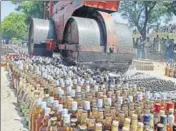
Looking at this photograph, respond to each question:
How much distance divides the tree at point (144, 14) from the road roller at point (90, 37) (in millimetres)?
19208

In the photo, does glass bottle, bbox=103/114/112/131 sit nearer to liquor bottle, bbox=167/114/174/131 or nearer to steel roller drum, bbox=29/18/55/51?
liquor bottle, bbox=167/114/174/131

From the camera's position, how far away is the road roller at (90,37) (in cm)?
618

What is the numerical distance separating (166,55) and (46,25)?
16.0 meters

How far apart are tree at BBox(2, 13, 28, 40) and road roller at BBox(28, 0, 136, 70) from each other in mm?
40047

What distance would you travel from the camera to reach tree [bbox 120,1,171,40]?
2659cm

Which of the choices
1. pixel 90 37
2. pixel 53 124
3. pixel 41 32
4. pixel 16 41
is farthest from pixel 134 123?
pixel 16 41

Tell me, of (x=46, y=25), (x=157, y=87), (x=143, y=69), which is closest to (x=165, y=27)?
(x=143, y=69)

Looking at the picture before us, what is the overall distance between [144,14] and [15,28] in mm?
26746

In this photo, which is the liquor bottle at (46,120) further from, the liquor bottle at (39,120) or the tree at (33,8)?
the tree at (33,8)

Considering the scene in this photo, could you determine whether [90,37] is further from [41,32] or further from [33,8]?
[33,8]

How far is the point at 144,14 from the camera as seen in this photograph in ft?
90.2

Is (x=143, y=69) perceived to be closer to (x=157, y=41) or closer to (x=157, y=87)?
(x=157, y=87)

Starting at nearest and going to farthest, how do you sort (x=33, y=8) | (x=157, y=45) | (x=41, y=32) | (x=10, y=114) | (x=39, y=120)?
(x=39, y=120) → (x=10, y=114) → (x=41, y=32) → (x=157, y=45) → (x=33, y=8)

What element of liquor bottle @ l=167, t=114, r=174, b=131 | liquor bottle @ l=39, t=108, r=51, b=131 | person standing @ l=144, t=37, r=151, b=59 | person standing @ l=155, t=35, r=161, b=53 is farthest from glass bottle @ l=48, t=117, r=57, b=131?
person standing @ l=155, t=35, r=161, b=53
